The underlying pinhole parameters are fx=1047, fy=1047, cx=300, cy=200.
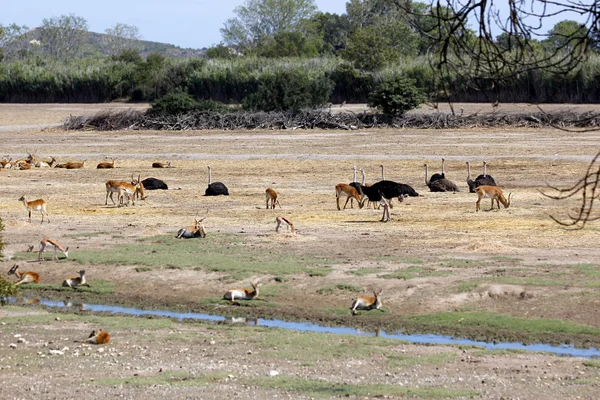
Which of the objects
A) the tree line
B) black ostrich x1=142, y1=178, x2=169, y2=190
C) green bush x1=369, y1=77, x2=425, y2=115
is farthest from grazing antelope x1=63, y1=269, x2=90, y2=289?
green bush x1=369, y1=77, x2=425, y2=115

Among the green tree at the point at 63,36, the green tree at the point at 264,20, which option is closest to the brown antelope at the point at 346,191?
the green tree at the point at 264,20

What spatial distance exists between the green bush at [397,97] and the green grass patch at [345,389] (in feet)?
113

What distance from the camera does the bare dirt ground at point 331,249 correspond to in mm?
11148

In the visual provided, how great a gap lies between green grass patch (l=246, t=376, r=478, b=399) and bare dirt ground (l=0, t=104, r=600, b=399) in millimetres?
133

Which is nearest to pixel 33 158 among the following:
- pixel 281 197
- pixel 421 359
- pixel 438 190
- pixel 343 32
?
pixel 281 197

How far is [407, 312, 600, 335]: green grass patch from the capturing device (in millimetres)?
13148

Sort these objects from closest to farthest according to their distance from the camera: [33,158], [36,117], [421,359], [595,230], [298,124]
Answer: [421,359], [595,230], [33,158], [298,124], [36,117]

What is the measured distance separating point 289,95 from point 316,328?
34.4 metres

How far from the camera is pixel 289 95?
47688 millimetres

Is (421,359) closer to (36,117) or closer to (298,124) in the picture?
(298,124)

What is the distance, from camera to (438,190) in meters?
25.5

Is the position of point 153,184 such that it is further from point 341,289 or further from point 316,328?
point 316,328

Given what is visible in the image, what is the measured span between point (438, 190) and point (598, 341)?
1290cm

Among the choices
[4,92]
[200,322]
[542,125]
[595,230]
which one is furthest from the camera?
[4,92]
